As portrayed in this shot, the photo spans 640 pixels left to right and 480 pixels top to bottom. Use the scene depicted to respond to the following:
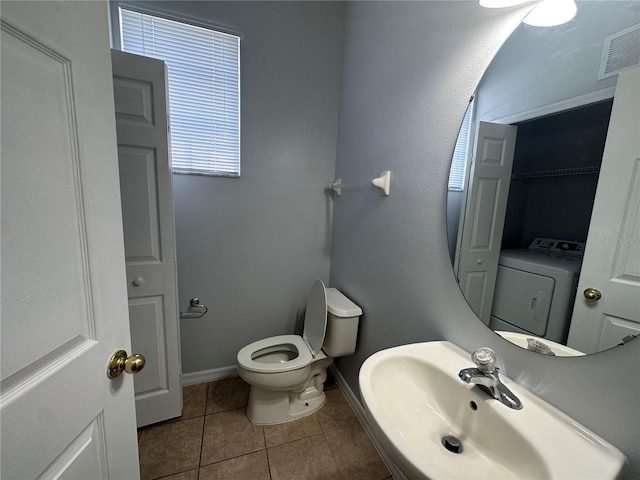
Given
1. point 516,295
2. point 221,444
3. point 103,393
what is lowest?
point 221,444

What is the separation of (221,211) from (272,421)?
1339 mm

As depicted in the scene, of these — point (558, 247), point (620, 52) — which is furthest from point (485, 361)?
point (620, 52)

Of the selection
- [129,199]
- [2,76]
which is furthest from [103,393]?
[129,199]

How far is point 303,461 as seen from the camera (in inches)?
52.3

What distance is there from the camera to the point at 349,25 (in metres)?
1.70

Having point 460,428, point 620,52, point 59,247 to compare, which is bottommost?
point 460,428

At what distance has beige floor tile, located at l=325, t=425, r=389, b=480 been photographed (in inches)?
50.4

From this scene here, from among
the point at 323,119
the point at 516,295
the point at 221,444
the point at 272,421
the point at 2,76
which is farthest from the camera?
the point at 323,119

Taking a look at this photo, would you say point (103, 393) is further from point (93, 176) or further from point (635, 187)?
point (635, 187)

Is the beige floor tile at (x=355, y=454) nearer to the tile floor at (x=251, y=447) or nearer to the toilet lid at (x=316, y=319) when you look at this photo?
the tile floor at (x=251, y=447)

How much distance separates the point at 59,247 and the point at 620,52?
1209 mm

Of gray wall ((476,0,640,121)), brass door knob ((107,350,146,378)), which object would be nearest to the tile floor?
brass door knob ((107,350,146,378))

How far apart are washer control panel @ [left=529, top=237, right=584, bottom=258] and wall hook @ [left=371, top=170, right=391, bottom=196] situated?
0.67 m

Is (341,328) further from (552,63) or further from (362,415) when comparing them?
(552,63)
